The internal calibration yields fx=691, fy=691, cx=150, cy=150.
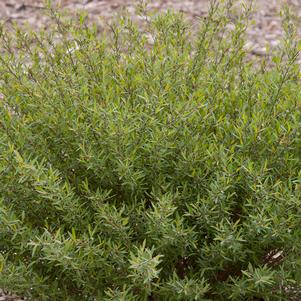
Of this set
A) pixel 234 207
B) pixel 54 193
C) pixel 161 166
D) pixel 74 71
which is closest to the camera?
pixel 54 193

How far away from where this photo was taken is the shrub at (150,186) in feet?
7.98

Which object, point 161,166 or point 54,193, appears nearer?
point 54,193

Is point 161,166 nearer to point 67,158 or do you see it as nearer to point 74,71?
point 67,158

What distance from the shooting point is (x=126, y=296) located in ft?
8.13

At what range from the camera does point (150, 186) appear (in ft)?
8.75

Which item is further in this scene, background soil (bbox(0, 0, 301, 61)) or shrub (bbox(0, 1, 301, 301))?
background soil (bbox(0, 0, 301, 61))

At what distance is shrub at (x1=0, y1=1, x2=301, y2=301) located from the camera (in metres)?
2.43

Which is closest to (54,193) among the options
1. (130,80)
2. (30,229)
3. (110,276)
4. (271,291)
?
(30,229)

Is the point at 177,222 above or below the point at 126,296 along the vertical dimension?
above

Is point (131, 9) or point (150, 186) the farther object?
point (131, 9)

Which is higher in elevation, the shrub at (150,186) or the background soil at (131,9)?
the shrub at (150,186)

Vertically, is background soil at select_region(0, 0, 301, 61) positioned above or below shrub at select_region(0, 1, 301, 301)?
below

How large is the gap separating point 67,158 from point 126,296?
619mm

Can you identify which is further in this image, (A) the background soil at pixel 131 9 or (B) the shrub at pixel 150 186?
(A) the background soil at pixel 131 9
